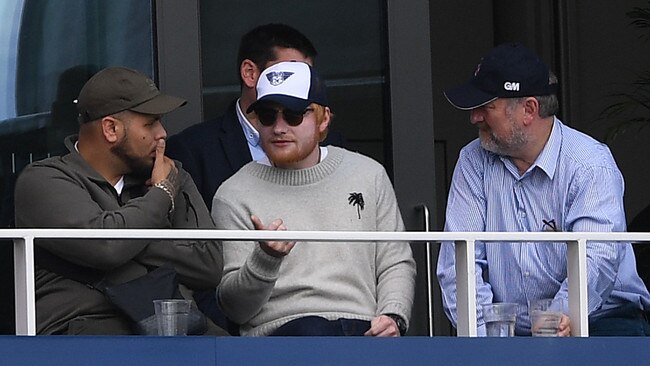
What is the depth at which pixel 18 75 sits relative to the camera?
6234 mm

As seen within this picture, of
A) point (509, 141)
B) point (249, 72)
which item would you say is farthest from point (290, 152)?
point (249, 72)

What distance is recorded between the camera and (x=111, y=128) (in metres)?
5.10

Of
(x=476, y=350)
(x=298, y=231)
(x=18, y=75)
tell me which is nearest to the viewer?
(x=298, y=231)

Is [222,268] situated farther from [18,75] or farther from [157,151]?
[18,75]

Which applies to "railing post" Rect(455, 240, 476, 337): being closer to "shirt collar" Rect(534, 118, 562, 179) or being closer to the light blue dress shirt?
"shirt collar" Rect(534, 118, 562, 179)

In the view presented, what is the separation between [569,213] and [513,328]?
1.33 ft

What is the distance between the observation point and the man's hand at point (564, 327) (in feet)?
17.1

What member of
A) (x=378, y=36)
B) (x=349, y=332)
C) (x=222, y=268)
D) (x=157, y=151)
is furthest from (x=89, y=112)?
(x=378, y=36)

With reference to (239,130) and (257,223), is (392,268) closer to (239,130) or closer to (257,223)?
(257,223)

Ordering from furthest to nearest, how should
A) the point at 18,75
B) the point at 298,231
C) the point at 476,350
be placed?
the point at 18,75, the point at 476,350, the point at 298,231

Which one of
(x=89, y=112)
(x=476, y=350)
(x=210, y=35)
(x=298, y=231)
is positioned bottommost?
(x=476, y=350)

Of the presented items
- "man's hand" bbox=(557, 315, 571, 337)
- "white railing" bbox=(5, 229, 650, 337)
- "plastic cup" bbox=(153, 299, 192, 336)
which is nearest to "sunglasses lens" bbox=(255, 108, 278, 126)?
"white railing" bbox=(5, 229, 650, 337)

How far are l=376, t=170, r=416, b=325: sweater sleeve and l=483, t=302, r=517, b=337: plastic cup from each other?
0.28 m

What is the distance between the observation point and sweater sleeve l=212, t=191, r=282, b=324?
4902 mm
